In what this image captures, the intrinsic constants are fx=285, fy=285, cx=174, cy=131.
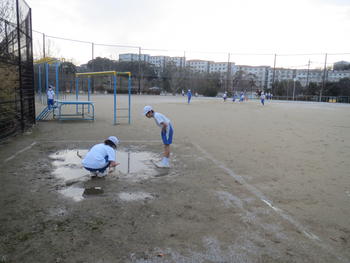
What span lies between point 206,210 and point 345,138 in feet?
28.0

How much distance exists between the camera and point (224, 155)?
7.07 m

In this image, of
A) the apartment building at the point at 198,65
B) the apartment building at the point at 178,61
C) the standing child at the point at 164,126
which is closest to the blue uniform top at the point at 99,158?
the standing child at the point at 164,126

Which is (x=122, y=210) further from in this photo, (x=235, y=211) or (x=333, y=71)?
(x=333, y=71)

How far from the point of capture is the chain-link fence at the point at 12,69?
8.23m

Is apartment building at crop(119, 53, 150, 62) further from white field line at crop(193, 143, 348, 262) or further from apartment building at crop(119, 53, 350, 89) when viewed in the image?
white field line at crop(193, 143, 348, 262)

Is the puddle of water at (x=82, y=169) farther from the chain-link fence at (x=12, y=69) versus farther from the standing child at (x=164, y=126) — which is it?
the chain-link fence at (x=12, y=69)

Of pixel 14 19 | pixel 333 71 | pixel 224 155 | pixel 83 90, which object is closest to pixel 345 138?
pixel 224 155

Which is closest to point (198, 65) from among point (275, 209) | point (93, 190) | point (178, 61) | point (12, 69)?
point (178, 61)

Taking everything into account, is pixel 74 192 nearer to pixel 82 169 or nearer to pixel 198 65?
pixel 82 169

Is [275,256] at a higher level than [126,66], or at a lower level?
lower

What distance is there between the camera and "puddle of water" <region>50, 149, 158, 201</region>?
443 centimetres

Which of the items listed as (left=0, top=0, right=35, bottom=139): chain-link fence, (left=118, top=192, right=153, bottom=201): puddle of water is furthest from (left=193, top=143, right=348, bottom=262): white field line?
(left=0, top=0, right=35, bottom=139): chain-link fence

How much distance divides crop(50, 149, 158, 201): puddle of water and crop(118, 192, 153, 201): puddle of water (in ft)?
1.29

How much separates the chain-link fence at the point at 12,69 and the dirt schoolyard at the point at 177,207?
4.56 feet
